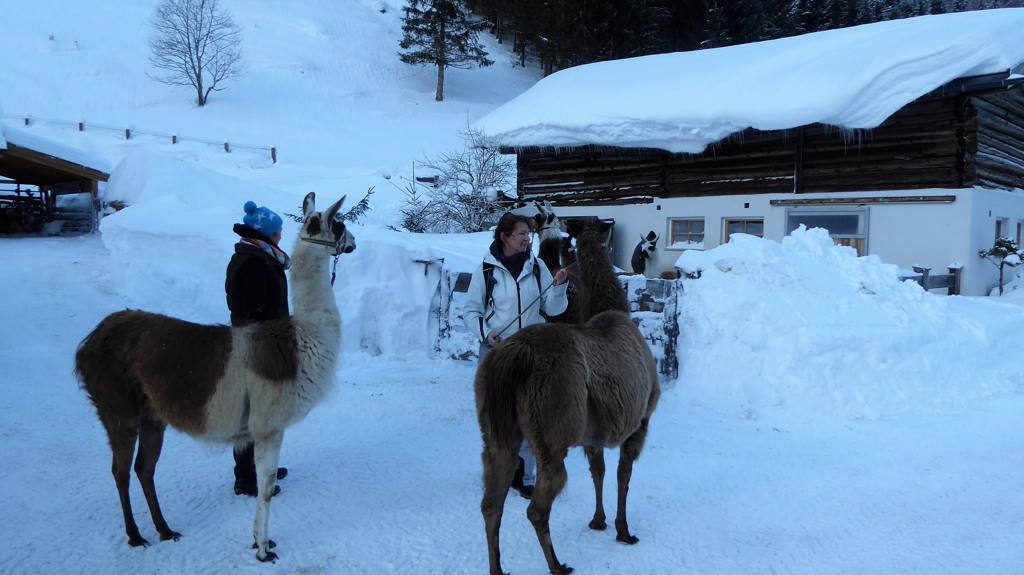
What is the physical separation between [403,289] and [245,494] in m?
4.85

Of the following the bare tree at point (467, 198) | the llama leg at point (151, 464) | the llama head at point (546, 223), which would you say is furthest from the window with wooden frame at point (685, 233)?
the llama leg at point (151, 464)

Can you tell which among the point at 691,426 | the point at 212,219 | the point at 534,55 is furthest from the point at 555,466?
the point at 534,55

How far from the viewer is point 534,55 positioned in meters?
58.0

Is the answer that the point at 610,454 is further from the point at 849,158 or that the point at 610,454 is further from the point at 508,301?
the point at 849,158

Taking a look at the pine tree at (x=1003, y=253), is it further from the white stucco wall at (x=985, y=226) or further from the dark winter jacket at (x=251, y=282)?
the dark winter jacket at (x=251, y=282)

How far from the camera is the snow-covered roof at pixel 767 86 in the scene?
1245 centimetres

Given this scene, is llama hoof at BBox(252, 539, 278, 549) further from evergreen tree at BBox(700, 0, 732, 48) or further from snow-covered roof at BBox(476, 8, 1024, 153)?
evergreen tree at BBox(700, 0, 732, 48)

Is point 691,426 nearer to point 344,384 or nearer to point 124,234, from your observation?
point 344,384

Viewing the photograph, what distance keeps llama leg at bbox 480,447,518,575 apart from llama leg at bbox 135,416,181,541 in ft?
6.35

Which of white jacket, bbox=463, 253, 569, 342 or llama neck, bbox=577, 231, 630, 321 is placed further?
white jacket, bbox=463, 253, 569, 342

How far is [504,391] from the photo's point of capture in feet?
10.4

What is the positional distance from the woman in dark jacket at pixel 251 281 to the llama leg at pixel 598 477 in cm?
224

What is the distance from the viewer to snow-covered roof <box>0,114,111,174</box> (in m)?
16.1

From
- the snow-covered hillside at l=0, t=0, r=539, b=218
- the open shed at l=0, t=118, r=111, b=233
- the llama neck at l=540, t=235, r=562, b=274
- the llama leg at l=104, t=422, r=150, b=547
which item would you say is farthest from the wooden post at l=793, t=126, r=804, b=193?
the open shed at l=0, t=118, r=111, b=233
